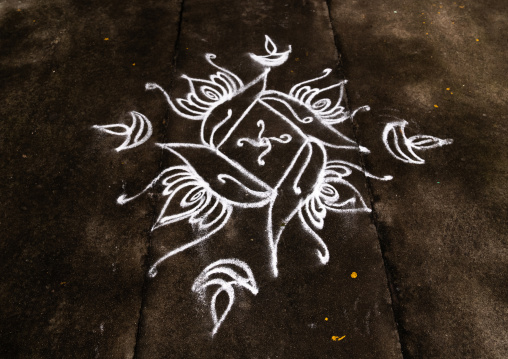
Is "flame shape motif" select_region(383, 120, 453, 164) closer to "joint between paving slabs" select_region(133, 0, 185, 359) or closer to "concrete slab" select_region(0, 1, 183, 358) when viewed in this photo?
"joint between paving slabs" select_region(133, 0, 185, 359)

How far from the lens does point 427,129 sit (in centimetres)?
361

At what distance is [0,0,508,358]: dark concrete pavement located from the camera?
2.69m

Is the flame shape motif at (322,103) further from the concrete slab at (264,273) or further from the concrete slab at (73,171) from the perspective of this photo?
the concrete slab at (73,171)

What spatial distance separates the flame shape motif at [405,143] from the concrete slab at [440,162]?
0.20ft

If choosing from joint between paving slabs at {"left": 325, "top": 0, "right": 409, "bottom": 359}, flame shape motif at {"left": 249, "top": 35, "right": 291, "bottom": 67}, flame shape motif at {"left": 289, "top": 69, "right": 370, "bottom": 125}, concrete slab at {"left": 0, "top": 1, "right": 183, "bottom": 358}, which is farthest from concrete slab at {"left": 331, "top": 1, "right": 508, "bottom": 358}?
concrete slab at {"left": 0, "top": 1, "right": 183, "bottom": 358}

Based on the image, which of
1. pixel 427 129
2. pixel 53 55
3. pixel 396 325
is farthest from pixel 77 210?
pixel 427 129

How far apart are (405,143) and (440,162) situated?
0.37m

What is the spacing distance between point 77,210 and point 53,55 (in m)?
2.23

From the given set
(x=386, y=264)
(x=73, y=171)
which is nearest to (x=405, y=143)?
(x=386, y=264)

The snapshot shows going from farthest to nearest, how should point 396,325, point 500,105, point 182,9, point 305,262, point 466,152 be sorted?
1. point 182,9
2. point 500,105
3. point 466,152
4. point 305,262
5. point 396,325

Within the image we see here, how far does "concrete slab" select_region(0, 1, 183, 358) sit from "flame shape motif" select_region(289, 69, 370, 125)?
1510mm

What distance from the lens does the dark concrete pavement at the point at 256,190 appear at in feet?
8.81

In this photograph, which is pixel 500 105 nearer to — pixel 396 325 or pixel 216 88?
pixel 396 325

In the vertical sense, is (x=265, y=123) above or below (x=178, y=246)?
above
